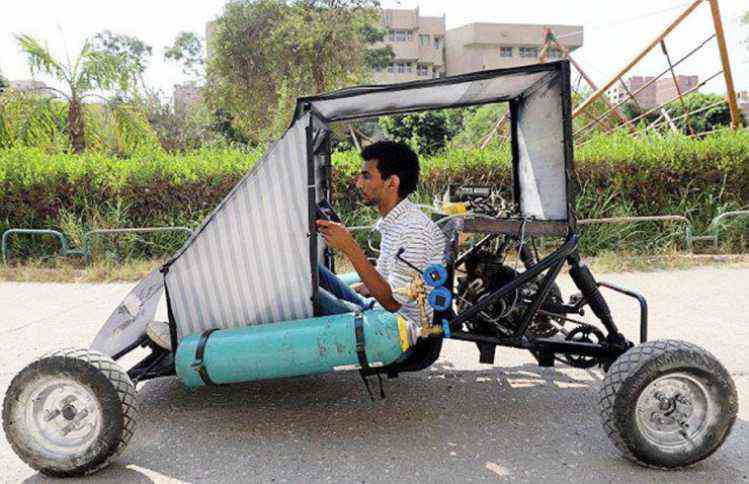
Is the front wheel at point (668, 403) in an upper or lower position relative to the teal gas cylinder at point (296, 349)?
lower

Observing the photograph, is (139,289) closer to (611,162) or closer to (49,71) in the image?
(611,162)

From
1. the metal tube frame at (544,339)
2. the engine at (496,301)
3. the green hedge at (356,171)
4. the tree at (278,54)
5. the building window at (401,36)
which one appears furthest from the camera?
the building window at (401,36)

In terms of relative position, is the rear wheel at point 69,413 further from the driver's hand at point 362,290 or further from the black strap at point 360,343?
the driver's hand at point 362,290

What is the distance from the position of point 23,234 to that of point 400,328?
9.55 meters

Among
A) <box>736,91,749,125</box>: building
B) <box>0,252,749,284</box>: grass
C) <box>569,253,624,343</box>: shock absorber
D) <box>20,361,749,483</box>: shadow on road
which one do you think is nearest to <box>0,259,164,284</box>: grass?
<box>0,252,749,284</box>: grass

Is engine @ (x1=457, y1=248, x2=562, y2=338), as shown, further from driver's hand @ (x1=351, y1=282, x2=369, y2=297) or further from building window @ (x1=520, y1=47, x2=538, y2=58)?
building window @ (x1=520, y1=47, x2=538, y2=58)

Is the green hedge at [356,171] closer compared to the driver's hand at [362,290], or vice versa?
the driver's hand at [362,290]

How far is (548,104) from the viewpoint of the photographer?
12.3 feet

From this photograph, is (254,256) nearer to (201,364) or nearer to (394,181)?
(201,364)

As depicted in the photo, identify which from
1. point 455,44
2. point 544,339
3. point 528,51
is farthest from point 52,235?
point 528,51

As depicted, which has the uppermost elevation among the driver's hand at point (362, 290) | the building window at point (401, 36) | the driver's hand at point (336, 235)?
the building window at point (401, 36)

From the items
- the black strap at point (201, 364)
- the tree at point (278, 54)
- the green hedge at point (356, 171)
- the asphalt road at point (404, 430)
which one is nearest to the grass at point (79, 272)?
the green hedge at point (356, 171)

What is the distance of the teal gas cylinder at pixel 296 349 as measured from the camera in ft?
10.5

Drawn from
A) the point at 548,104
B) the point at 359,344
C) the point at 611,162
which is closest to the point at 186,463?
the point at 359,344
